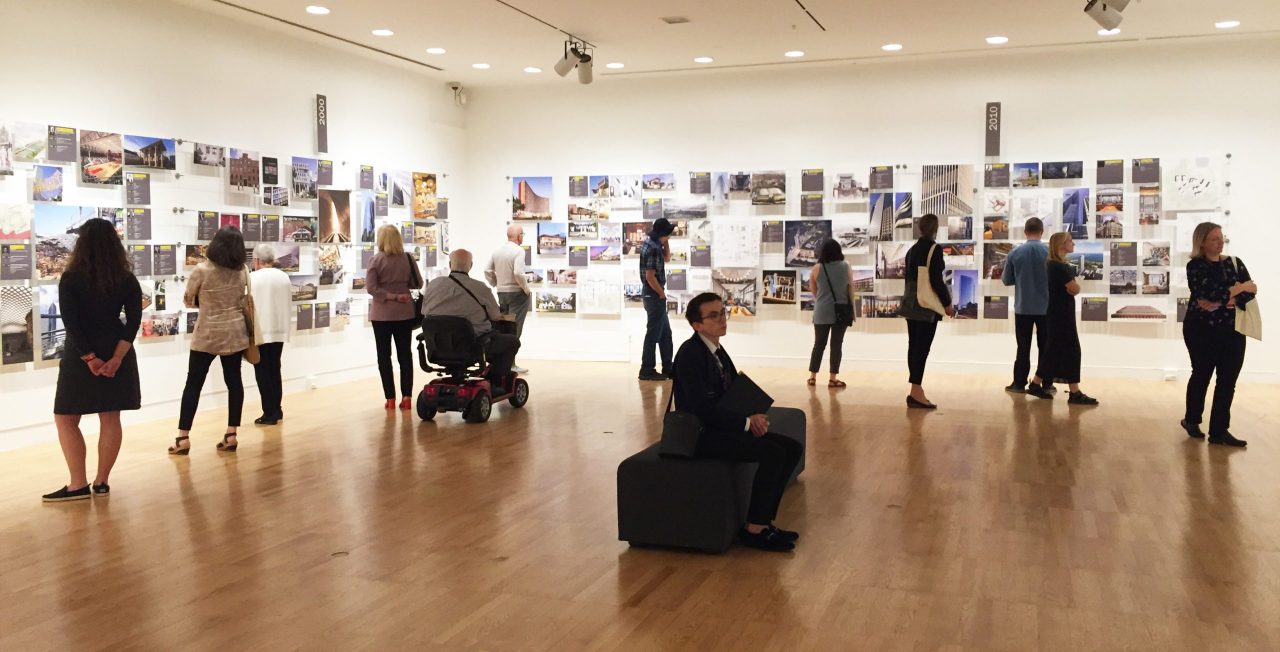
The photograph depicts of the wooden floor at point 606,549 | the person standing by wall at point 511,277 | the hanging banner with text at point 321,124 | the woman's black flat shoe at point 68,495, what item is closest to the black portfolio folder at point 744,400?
the wooden floor at point 606,549

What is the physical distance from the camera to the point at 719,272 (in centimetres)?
1279

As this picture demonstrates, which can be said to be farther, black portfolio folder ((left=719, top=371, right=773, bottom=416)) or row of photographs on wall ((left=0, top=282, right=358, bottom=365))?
row of photographs on wall ((left=0, top=282, right=358, bottom=365))

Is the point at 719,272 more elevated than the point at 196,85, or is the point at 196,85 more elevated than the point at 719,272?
the point at 196,85

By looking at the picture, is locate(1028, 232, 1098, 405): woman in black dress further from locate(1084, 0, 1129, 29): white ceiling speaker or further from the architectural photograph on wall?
locate(1084, 0, 1129, 29): white ceiling speaker

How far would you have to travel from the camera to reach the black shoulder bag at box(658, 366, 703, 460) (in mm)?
4837

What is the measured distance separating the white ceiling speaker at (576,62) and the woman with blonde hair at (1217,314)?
5.71 m

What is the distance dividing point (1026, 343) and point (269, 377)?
22.2 ft

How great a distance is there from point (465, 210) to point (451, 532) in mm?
8866

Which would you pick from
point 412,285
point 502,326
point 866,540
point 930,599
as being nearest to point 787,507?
point 866,540

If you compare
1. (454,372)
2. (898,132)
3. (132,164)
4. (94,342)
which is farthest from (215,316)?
(898,132)

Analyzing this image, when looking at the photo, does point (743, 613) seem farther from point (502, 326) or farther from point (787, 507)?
point (502, 326)

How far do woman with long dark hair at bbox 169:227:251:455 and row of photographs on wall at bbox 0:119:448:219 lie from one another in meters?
1.66

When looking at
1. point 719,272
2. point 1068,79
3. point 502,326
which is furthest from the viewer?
point 719,272

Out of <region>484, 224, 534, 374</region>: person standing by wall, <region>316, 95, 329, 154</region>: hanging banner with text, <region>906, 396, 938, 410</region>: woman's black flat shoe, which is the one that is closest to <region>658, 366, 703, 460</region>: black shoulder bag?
<region>906, 396, 938, 410</region>: woman's black flat shoe
